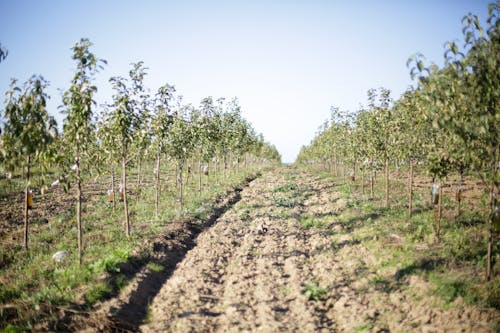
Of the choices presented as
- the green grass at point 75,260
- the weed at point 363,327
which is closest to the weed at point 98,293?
the green grass at point 75,260

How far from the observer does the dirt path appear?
701 centimetres

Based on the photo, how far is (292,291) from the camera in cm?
865

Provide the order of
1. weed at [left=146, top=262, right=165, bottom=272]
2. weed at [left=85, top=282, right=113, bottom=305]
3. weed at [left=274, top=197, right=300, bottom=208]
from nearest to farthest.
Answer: weed at [left=85, top=282, right=113, bottom=305]
weed at [left=146, top=262, right=165, bottom=272]
weed at [left=274, top=197, right=300, bottom=208]

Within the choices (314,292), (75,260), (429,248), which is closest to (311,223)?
(429,248)

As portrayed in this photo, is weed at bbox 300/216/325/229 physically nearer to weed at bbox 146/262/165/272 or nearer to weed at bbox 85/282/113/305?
weed at bbox 146/262/165/272

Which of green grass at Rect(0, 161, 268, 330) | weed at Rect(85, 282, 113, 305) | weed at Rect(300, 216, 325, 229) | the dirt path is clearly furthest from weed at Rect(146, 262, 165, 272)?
weed at Rect(300, 216, 325, 229)

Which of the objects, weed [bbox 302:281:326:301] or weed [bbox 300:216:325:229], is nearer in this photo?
weed [bbox 302:281:326:301]

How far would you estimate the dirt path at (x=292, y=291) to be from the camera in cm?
701

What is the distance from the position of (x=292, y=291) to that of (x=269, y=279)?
972 mm

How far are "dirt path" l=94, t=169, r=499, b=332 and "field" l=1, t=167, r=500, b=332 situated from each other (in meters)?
0.03

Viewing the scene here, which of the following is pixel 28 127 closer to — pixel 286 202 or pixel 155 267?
pixel 155 267

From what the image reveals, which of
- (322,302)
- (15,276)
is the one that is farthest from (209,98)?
(322,302)

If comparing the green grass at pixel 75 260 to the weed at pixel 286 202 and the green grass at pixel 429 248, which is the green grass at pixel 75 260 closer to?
the weed at pixel 286 202

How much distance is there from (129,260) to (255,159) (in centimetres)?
7191
